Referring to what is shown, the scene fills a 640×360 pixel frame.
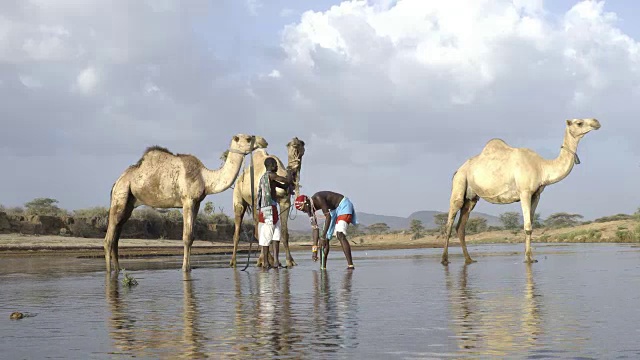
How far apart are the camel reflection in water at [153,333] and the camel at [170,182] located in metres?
7.28

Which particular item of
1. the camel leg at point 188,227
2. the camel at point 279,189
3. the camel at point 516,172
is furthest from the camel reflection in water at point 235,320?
the camel at point 516,172

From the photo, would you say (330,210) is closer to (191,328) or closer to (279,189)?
(279,189)

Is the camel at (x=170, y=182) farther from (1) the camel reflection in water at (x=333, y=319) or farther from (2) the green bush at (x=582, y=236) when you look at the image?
(2) the green bush at (x=582, y=236)

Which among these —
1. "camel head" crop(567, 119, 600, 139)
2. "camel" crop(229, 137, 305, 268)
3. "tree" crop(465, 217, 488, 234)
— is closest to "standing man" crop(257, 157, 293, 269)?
"camel" crop(229, 137, 305, 268)

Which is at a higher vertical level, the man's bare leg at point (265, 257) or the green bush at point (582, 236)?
the green bush at point (582, 236)

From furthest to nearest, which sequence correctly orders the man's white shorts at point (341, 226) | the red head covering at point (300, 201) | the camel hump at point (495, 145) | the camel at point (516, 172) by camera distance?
the camel hump at point (495, 145) → the camel at point (516, 172) → the red head covering at point (300, 201) → the man's white shorts at point (341, 226)

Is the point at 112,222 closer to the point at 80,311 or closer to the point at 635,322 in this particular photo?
the point at 80,311

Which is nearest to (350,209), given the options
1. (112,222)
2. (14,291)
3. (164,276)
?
(164,276)

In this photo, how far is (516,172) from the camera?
842 inches

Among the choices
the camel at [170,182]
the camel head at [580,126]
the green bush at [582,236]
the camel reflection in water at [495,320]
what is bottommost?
the camel reflection in water at [495,320]

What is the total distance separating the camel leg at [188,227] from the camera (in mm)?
17625

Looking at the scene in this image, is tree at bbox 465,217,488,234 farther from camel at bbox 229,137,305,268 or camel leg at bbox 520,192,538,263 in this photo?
camel at bbox 229,137,305,268

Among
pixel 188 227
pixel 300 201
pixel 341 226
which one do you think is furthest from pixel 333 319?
pixel 300 201

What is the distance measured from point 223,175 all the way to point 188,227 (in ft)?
5.28
